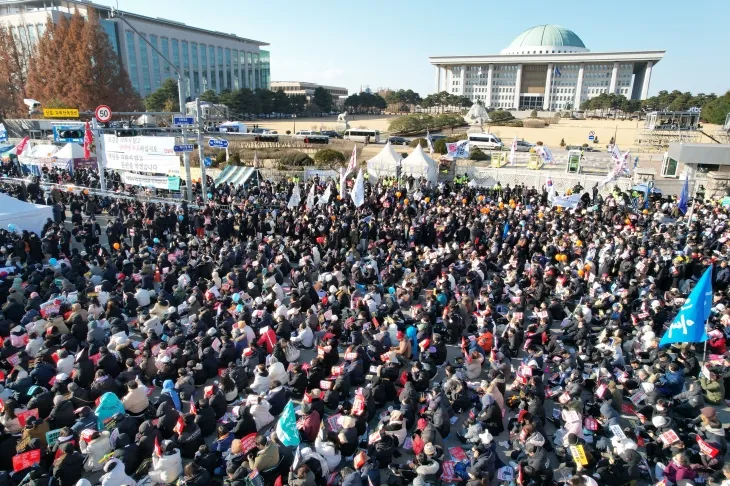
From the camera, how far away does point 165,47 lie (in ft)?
303

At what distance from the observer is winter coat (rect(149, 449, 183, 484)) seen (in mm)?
5980

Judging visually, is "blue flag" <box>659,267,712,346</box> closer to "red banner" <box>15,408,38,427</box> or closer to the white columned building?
"red banner" <box>15,408,38,427</box>

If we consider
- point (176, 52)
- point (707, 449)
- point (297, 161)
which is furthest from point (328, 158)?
point (176, 52)

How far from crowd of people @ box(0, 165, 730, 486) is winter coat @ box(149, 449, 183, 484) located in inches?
0.7

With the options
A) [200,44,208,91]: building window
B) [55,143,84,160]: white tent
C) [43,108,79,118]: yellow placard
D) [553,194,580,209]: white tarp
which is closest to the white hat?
[553,194,580,209]: white tarp

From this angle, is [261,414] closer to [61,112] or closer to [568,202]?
[568,202]

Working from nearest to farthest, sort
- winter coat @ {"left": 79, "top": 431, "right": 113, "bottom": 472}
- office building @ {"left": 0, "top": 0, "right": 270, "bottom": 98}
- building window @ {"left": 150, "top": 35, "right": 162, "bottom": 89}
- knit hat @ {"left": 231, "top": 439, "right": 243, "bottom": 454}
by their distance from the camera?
knit hat @ {"left": 231, "top": 439, "right": 243, "bottom": 454} < winter coat @ {"left": 79, "top": 431, "right": 113, "bottom": 472} < office building @ {"left": 0, "top": 0, "right": 270, "bottom": 98} < building window @ {"left": 150, "top": 35, "right": 162, "bottom": 89}

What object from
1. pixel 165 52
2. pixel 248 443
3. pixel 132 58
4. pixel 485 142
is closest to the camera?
pixel 248 443

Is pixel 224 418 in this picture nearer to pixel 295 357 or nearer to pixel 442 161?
pixel 295 357

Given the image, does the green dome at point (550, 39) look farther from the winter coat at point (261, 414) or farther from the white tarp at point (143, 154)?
the winter coat at point (261, 414)

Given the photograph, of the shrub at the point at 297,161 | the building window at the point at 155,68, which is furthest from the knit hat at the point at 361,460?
the building window at the point at 155,68

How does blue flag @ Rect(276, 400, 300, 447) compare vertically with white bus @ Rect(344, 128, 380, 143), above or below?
below

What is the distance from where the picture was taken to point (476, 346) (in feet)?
29.2

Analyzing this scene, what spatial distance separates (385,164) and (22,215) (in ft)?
51.4
